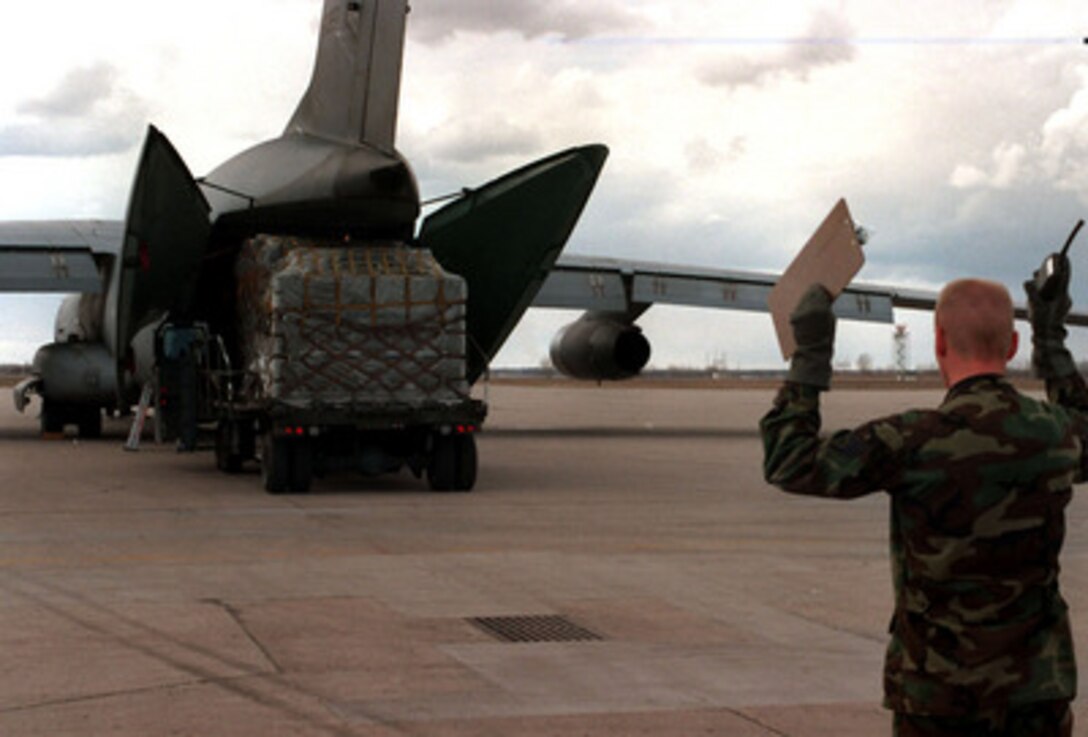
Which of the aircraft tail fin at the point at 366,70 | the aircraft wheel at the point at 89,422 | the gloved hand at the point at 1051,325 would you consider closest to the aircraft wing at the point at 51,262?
the aircraft wheel at the point at 89,422

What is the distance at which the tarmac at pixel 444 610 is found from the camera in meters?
6.95

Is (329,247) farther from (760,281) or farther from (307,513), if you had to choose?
(760,281)

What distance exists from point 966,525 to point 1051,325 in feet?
2.49

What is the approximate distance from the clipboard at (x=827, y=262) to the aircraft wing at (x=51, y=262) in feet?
75.0

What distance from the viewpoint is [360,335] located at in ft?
60.2

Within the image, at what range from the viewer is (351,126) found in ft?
67.5

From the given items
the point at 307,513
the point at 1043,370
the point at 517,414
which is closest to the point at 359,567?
the point at 307,513

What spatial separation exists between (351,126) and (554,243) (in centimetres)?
313

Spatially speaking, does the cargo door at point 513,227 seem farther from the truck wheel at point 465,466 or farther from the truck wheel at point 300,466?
the truck wheel at point 300,466

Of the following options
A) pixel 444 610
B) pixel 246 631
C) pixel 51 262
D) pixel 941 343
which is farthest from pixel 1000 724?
pixel 51 262

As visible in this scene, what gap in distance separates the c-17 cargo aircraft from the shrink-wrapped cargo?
21 mm

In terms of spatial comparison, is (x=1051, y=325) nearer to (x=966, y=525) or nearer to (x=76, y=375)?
(x=966, y=525)

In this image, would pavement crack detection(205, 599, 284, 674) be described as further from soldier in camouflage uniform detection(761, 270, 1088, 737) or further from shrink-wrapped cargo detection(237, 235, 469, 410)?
shrink-wrapped cargo detection(237, 235, 469, 410)

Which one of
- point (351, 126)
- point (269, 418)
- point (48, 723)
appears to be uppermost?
point (351, 126)
